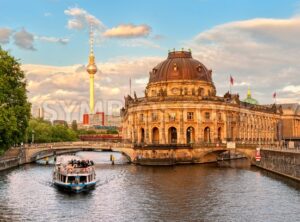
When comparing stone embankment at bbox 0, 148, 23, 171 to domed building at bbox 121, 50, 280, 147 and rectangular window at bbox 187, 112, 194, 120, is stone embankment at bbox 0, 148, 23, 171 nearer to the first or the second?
domed building at bbox 121, 50, 280, 147

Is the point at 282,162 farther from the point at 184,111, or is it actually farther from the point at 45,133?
the point at 45,133

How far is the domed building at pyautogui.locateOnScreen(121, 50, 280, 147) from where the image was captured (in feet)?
357

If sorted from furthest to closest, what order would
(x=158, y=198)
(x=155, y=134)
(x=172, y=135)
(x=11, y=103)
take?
(x=155, y=134) → (x=172, y=135) → (x=11, y=103) → (x=158, y=198)

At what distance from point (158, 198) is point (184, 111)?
183ft

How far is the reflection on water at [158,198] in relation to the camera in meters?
44.6

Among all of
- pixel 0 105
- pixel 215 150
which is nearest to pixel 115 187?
pixel 0 105

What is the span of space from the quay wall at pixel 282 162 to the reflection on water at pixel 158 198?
1915mm

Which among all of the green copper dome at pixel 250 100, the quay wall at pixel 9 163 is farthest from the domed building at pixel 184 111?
the green copper dome at pixel 250 100

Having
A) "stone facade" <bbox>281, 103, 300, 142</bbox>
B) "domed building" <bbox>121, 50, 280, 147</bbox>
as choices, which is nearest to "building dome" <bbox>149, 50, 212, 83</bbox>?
"domed building" <bbox>121, 50, 280, 147</bbox>

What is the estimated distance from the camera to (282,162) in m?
72.7

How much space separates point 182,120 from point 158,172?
2814 centimetres

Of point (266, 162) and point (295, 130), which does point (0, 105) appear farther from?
point (295, 130)

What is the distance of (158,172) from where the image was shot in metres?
82.3

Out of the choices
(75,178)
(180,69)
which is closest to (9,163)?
(75,178)
